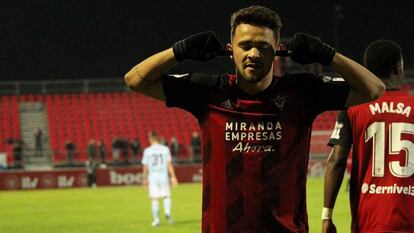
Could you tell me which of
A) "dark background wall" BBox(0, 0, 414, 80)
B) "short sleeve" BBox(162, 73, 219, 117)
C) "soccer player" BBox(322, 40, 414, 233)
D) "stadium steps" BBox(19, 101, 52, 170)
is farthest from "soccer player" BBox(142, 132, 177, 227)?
"dark background wall" BBox(0, 0, 414, 80)

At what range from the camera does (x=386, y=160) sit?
17.5ft

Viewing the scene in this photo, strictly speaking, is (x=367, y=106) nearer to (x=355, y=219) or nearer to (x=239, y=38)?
(x=355, y=219)

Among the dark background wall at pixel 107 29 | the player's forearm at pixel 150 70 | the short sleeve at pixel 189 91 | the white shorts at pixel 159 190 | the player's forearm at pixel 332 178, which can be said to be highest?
the dark background wall at pixel 107 29

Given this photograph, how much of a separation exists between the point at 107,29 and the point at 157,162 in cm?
2448

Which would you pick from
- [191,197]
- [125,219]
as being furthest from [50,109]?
[125,219]

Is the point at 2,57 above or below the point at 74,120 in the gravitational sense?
above

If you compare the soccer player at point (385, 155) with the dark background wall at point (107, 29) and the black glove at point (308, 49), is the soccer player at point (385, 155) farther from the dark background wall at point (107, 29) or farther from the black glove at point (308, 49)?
the dark background wall at point (107, 29)

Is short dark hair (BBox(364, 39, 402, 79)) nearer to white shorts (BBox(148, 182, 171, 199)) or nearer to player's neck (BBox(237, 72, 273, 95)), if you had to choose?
player's neck (BBox(237, 72, 273, 95))

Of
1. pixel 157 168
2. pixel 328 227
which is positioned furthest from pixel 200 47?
pixel 157 168

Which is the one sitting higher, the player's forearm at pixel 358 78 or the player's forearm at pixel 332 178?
the player's forearm at pixel 358 78

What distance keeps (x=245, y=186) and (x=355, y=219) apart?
158cm

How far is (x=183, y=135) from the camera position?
3950 centimetres

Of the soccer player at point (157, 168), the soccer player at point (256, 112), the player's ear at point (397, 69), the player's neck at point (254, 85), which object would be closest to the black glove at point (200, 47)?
the soccer player at point (256, 112)

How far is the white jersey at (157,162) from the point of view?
1784cm
